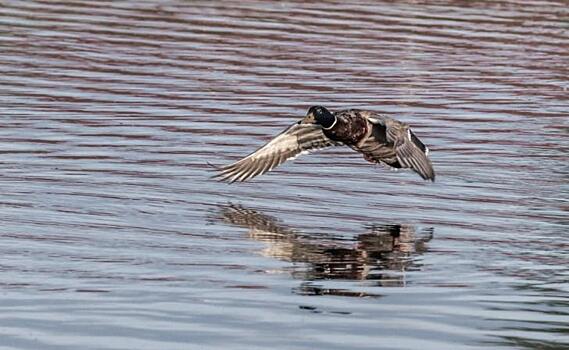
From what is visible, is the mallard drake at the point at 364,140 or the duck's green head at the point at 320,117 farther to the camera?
the mallard drake at the point at 364,140

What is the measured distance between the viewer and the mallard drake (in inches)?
514

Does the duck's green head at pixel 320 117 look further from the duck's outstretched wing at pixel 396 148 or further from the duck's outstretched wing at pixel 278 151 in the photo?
the duck's outstretched wing at pixel 278 151

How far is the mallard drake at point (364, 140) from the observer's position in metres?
13.0

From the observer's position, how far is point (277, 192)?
44.7ft

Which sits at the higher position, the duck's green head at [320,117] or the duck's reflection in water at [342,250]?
the duck's green head at [320,117]

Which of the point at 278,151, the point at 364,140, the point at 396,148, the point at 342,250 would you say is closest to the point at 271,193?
the point at 278,151

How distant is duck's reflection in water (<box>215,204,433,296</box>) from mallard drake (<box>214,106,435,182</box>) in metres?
0.93

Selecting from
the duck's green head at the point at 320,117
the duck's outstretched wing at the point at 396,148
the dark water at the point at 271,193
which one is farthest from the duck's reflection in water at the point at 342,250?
the duck's outstretched wing at the point at 396,148

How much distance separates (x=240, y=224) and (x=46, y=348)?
3.73m

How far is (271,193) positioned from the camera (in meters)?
13.6

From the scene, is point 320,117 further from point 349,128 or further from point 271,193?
point 271,193

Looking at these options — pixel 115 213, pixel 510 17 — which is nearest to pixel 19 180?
pixel 115 213

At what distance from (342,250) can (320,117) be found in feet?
6.08

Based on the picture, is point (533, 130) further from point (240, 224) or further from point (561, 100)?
point (240, 224)
